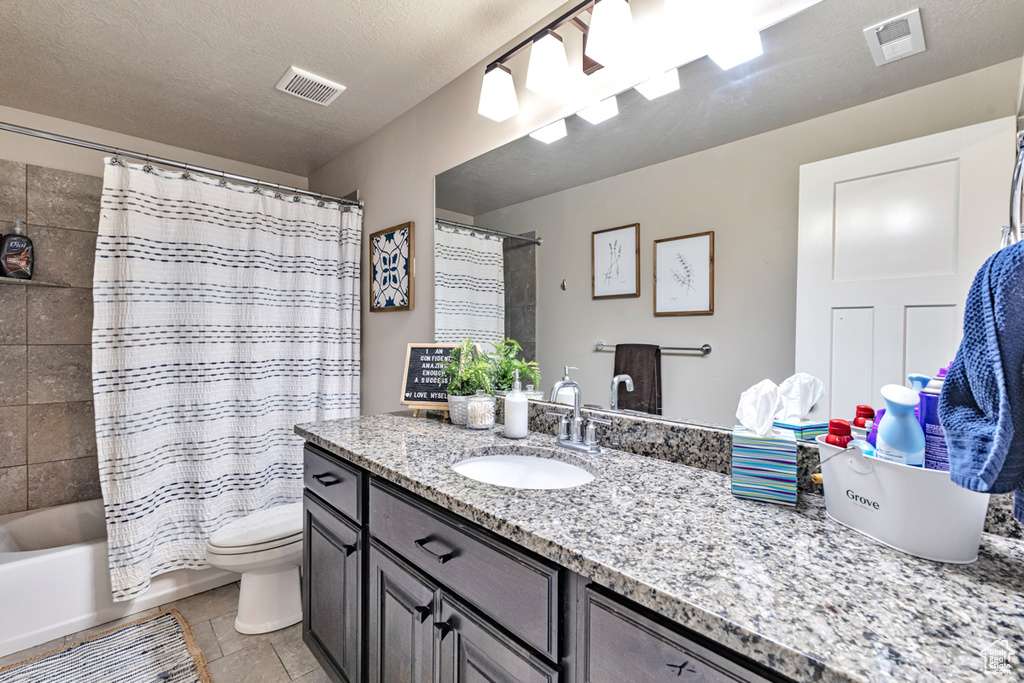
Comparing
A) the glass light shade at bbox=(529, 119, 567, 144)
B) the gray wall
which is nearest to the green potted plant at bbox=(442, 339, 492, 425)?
the gray wall

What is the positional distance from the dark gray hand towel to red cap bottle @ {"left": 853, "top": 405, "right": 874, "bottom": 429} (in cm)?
45

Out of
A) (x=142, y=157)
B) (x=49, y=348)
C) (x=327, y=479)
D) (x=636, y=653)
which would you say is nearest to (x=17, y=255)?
(x=49, y=348)

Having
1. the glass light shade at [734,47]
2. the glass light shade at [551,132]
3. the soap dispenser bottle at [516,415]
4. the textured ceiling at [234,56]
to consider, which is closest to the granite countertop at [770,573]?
the soap dispenser bottle at [516,415]

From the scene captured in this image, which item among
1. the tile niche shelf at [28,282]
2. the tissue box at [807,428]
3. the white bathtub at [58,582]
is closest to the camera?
the tissue box at [807,428]

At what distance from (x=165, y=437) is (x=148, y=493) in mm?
240

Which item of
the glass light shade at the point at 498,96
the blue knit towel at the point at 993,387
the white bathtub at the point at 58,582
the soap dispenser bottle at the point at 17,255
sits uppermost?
the glass light shade at the point at 498,96

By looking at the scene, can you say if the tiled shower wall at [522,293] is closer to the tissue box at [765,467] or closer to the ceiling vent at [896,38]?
the tissue box at [765,467]

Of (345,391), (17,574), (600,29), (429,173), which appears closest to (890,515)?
(600,29)

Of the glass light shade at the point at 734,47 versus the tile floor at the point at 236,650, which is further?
the tile floor at the point at 236,650

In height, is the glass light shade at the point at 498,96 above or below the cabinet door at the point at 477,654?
above

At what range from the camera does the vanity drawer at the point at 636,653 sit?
0.55 m

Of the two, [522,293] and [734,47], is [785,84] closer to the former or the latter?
[734,47]

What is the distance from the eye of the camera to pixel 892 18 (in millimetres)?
910

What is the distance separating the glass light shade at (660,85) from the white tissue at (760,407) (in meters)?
0.83
